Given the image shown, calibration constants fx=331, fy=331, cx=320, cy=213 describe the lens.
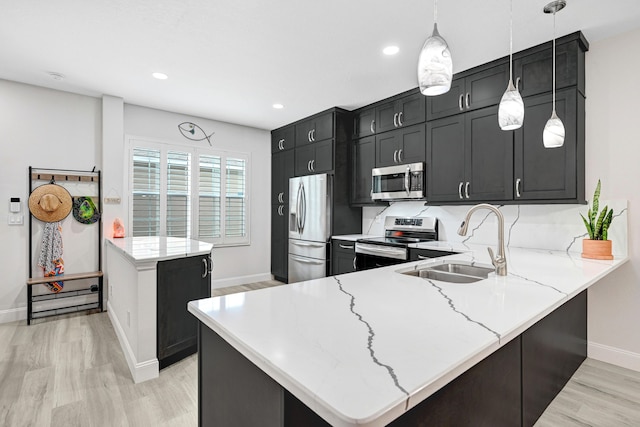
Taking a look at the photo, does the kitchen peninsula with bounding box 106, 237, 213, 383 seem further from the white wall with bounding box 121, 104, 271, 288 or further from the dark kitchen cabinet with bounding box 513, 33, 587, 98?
the dark kitchen cabinet with bounding box 513, 33, 587, 98

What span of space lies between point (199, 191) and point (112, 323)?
2.01 meters

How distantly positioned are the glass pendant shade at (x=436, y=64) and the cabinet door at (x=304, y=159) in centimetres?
342

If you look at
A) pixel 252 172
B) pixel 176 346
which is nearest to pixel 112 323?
pixel 176 346

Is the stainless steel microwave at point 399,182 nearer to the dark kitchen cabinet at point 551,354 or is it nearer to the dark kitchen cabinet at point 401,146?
the dark kitchen cabinet at point 401,146

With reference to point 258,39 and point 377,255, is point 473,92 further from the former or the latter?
point 258,39

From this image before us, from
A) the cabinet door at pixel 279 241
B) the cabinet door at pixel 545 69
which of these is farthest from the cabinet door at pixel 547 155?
the cabinet door at pixel 279 241

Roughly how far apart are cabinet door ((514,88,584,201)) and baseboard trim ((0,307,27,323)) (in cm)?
508

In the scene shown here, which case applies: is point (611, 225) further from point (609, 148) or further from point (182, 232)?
point (182, 232)

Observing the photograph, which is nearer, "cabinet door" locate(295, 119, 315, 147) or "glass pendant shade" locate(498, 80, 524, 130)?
"glass pendant shade" locate(498, 80, 524, 130)

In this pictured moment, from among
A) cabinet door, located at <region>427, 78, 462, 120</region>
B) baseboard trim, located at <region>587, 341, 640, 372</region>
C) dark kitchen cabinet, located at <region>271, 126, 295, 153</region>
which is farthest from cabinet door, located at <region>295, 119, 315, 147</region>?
baseboard trim, located at <region>587, 341, 640, 372</region>

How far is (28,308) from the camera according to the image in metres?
3.37

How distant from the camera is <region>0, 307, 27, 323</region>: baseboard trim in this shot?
3480mm

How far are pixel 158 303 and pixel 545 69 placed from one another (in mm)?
3483

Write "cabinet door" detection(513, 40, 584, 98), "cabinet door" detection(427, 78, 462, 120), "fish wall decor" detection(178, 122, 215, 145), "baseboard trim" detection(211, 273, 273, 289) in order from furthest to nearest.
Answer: "baseboard trim" detection(211, 273, 273, 289) → "fish wall decor" detection(178, 122, 215, 145) → "cabinet door" detection(427, 78, 462, 120) → "cabinet door" detection(513, 40, 584, 98)
